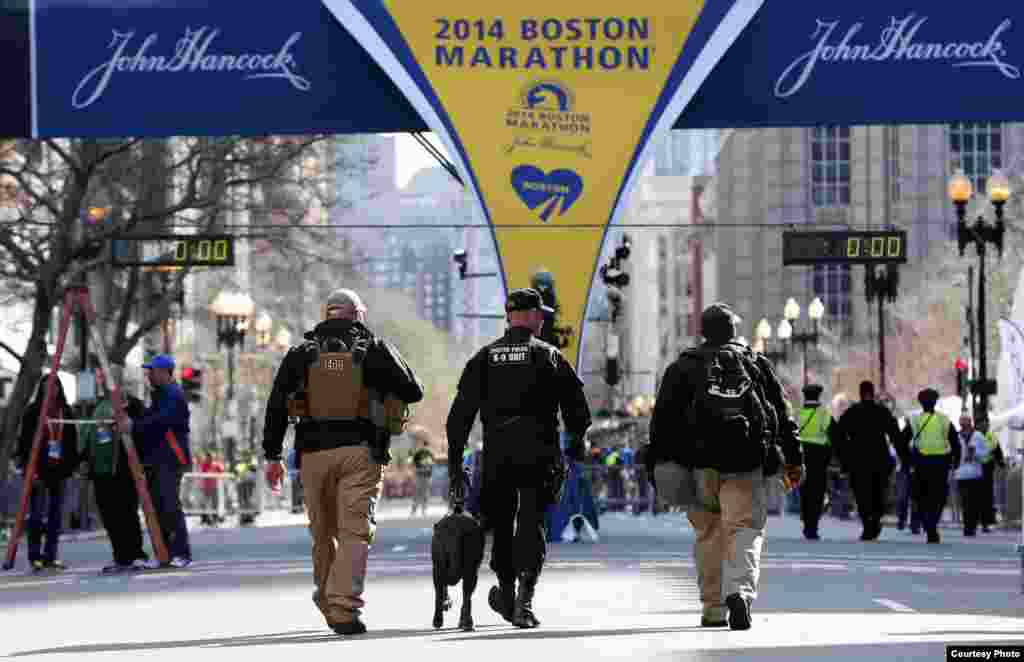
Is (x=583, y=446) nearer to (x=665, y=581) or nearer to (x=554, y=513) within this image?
(x=665, y=581)

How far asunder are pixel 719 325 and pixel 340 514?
2339mm

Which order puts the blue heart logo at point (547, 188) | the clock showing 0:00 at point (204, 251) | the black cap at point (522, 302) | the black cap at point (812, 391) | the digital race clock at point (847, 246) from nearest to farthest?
the black cap at point (522, 302), the black cap at point (812, 391), the blue heart logo at point (547, 188), the digital race clock at point (847, 246), the clock showing 0:00 at point (204, 251)

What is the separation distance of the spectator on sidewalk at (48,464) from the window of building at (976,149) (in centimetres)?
8967

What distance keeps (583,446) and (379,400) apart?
Answer: 1.17 meters

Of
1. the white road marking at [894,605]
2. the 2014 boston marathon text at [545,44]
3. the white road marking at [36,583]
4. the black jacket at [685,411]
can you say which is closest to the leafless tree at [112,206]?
the 2014 boston marathon text at [545,44]

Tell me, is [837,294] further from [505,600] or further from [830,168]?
[505,600]

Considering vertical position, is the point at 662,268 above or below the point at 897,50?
above

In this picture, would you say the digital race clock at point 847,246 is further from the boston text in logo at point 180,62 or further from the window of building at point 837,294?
the window of building at point 837,294

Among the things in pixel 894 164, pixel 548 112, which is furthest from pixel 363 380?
pixel 894 164

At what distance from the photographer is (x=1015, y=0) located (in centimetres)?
3048

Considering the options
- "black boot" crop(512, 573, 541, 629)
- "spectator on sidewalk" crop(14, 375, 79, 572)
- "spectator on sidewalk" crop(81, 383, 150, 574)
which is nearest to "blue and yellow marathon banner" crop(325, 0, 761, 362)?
"spectator on sidewalk" crop(14, 375, 79, 572)

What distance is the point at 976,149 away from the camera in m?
114

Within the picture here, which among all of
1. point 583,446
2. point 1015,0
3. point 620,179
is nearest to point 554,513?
point 620,179

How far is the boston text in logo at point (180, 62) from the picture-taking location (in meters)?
31.1
